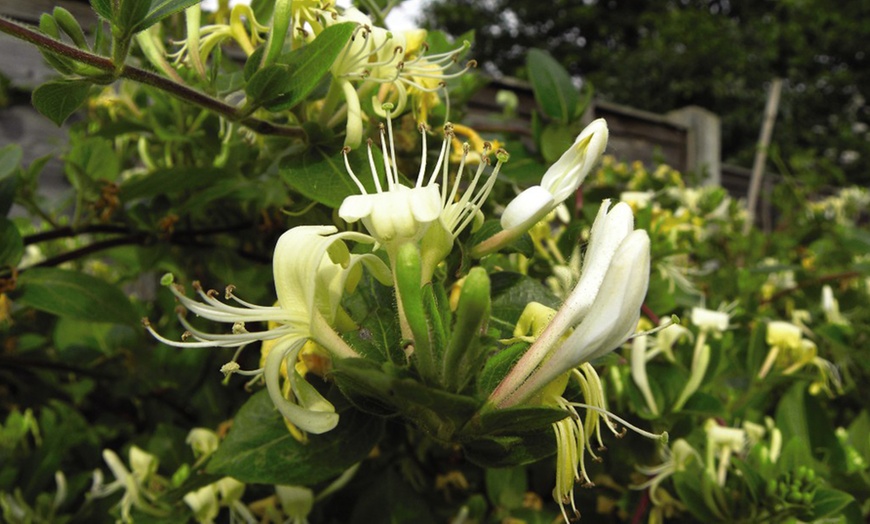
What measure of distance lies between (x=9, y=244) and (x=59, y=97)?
11.3 inches

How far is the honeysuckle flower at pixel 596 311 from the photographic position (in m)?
0.31

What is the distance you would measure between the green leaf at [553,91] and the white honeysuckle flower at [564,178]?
430mm

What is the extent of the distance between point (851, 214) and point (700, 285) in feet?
5.39

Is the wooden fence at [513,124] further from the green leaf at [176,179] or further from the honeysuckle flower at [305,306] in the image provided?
the honeysuckle flower at [305,306]

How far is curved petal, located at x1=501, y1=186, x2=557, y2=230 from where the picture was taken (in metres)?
0.37

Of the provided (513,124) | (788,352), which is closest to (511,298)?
(788,352)

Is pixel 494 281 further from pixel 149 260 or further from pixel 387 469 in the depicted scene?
pixel 149 260

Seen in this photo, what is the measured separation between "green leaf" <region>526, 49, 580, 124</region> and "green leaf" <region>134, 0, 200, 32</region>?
0.48 metres

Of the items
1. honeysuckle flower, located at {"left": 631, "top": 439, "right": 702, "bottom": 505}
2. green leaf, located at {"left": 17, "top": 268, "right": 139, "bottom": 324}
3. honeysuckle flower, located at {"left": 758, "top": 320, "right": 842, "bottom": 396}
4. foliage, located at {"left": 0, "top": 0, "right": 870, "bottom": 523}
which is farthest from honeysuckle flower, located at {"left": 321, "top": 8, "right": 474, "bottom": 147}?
honeysuckle flower, located at {"left": 758, "top": 320, "right": 842, "bottom": 396}

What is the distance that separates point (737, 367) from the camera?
0.91 metres

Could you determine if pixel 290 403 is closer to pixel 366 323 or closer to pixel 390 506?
pixel 366 323

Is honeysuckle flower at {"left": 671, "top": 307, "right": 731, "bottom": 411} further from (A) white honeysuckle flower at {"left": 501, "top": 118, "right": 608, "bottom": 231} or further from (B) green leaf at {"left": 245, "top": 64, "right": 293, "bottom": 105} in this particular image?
(B) green leaf at {"left": 245, "top": 64, "right": 293, "bottom": 105}

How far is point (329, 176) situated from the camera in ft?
1.60

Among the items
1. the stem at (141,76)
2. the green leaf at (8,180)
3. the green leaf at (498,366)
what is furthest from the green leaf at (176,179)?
the green leaf at (498,366)
